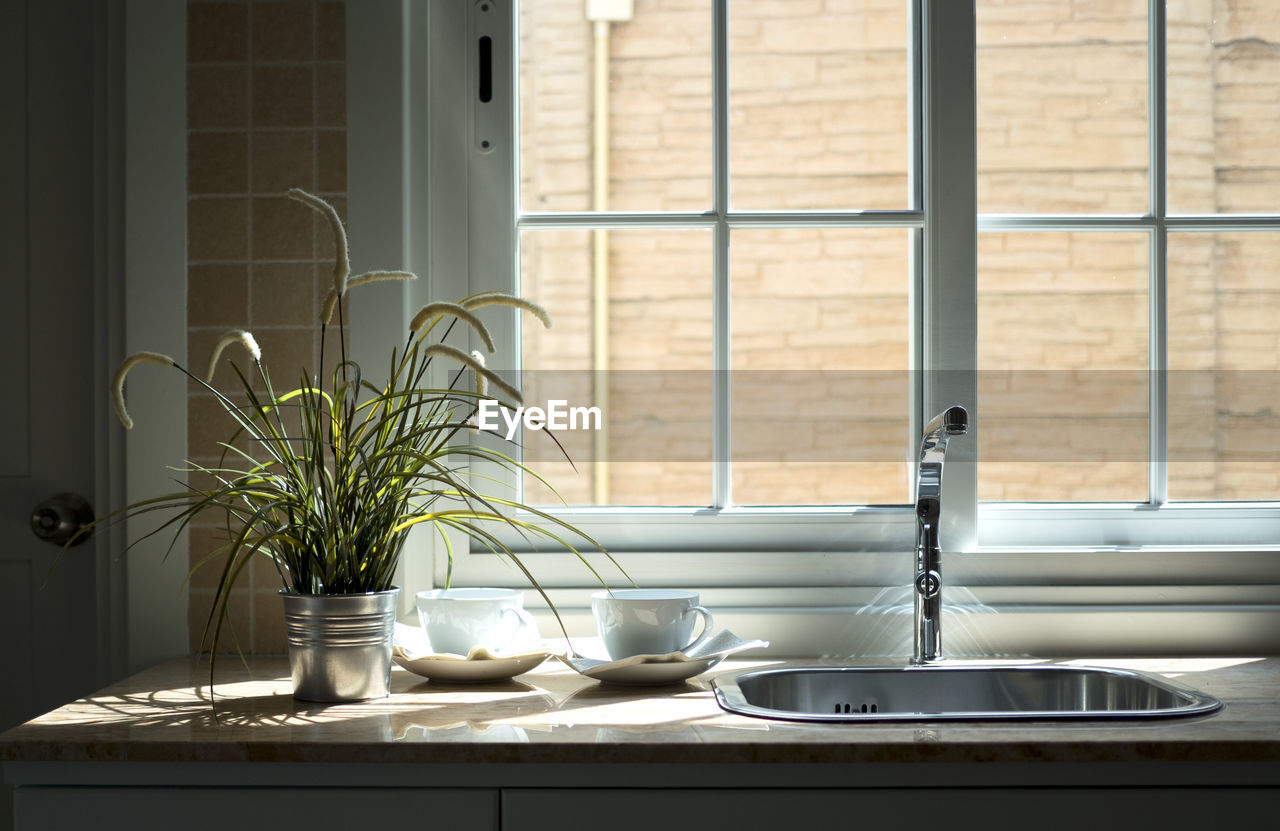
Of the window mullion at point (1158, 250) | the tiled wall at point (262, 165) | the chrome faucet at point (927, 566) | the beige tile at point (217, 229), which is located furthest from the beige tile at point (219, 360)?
the window mullion at point (1158, 250)

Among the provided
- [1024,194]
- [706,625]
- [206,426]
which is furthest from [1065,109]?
[206,426]

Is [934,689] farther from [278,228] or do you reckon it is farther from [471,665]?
[278,228]

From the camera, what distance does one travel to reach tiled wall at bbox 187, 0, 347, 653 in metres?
1.60

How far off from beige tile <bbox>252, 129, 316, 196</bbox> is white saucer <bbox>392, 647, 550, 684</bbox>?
29.7 inches

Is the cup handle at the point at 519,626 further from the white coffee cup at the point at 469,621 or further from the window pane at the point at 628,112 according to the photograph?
the window pane at the point at 628,112

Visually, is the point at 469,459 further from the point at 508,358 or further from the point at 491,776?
the point at 491,776

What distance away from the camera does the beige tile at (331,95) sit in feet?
5.28

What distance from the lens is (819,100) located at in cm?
182

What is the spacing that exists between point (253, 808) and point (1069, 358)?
147cm

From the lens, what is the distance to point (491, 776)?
1101 mm

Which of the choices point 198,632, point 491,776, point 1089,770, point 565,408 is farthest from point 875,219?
point 198,632

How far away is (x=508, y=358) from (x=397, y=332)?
0.21 meters

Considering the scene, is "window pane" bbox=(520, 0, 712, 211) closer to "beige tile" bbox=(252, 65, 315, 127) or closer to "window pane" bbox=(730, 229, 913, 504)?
"window pane" bbox=(730, 229, 913, 504)

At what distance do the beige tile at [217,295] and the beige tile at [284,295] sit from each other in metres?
0.02
